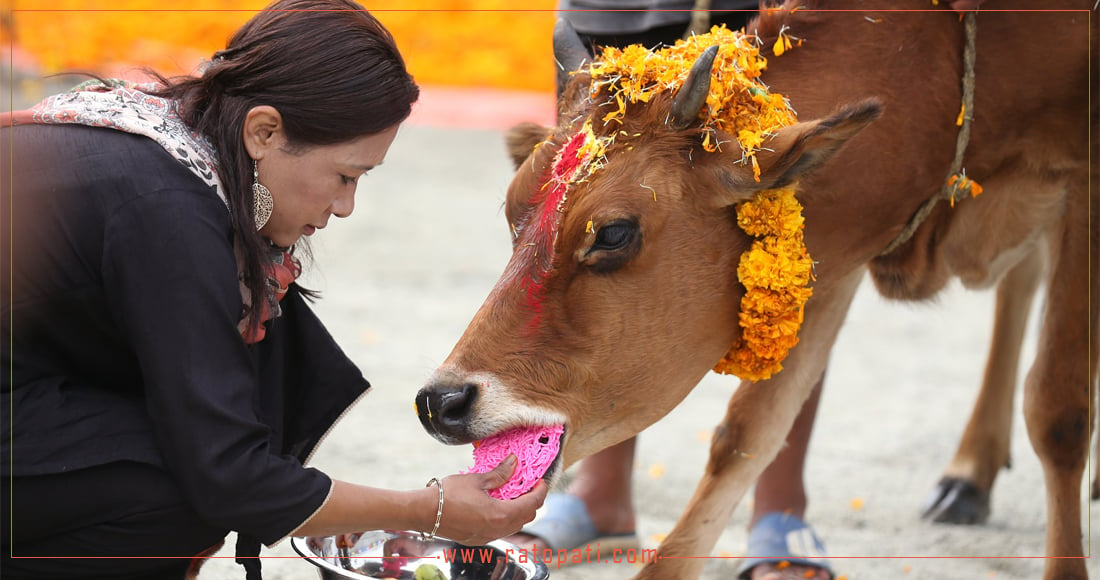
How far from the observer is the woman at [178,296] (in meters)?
2.60

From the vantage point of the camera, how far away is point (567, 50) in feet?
12.0

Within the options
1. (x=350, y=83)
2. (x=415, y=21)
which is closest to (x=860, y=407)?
(x=350, y=83)

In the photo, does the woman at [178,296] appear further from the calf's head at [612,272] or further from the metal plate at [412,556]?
the metal plate at [412,556]

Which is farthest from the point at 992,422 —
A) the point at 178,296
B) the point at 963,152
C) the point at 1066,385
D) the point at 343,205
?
the point at 178,296

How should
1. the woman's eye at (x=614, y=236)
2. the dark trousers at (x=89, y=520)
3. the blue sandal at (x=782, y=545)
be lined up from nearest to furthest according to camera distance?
the dark trousers at (x=89, y=520) < the woman's eye at (x=614, y=236) < the blue sandal at (x=782, y=545)

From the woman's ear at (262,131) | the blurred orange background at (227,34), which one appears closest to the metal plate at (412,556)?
the woman's ear at (262,131)

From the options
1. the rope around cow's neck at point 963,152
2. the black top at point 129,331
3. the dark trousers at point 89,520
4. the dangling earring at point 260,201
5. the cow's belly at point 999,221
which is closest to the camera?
the black top at point 129,331

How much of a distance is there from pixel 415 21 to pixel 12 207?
12450mm

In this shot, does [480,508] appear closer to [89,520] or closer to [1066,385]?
[89,520]

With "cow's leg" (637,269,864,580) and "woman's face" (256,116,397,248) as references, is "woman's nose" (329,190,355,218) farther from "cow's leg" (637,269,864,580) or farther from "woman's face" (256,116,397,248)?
"cow's leg" (637,269,864,580)

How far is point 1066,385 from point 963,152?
93 centimetres

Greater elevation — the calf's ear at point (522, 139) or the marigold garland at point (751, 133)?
the calf's ear at point (522, 139)

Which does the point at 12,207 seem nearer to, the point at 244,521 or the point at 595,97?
the point at 244,521

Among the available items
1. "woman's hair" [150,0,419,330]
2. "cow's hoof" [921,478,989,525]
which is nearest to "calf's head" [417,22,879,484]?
"woman's hair" [150,0,419,330]
